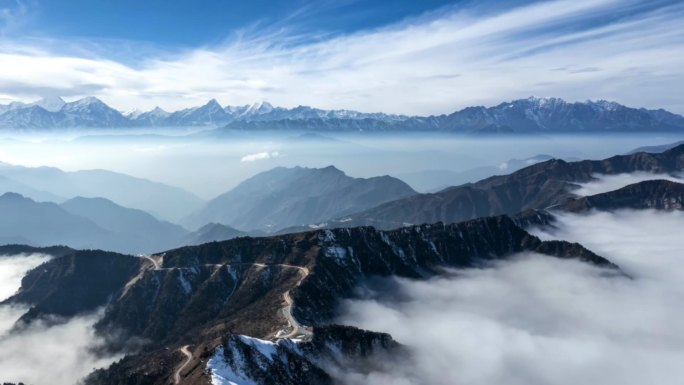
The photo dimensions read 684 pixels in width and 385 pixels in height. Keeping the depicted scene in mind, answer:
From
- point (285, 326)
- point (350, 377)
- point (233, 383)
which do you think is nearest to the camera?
point (233, 383)

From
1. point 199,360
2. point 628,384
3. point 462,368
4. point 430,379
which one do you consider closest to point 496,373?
point 462,368

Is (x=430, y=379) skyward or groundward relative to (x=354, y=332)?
groundward

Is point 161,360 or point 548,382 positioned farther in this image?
point 548,382

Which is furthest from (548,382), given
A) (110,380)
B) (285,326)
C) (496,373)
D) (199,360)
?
(110,380)

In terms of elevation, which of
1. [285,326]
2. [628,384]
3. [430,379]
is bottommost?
[628,384]

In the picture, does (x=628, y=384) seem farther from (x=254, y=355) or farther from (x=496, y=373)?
(x=254, y=355)

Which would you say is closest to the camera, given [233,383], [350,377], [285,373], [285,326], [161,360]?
[233,383]

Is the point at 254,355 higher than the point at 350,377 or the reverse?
higher

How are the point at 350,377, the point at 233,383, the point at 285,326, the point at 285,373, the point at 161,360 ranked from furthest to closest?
1. the point at 285,326
2. the point at 161,360
3. the point at 350,377
4. the point at 285,373
5. the point at 233,383

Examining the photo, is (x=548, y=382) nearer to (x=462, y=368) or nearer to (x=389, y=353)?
(x=462, y=368)
